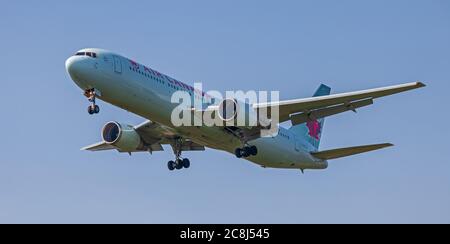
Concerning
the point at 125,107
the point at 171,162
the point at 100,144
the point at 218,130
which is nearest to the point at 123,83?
the point at 125,107

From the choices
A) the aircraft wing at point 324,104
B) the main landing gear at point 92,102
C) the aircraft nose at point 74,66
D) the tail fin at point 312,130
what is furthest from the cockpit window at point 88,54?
the tail fin at point 312,130

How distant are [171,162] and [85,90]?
32.1 ft

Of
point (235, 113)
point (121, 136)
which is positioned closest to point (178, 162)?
point (121, 136)

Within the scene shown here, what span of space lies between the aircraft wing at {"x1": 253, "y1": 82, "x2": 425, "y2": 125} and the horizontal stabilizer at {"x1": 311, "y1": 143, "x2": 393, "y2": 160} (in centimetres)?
271

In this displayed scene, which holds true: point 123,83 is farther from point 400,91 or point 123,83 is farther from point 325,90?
point 325,90

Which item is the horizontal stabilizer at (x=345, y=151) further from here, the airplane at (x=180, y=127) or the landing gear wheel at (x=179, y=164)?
the landing gear wheel at (x=179, y=164)

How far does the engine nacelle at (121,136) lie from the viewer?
44031 millimetres

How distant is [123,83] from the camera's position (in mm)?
37500

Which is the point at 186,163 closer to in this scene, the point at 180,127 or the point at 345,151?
the point at 180,127

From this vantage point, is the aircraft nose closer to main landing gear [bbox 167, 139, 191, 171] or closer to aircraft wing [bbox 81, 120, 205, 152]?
aircraft wing [bbox 81, 120, 205, 152]

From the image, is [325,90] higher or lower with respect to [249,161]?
higher

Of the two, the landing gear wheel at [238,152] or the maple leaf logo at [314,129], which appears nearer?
the landing gear wheel at [238,152]

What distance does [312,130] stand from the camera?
50.7 metres
